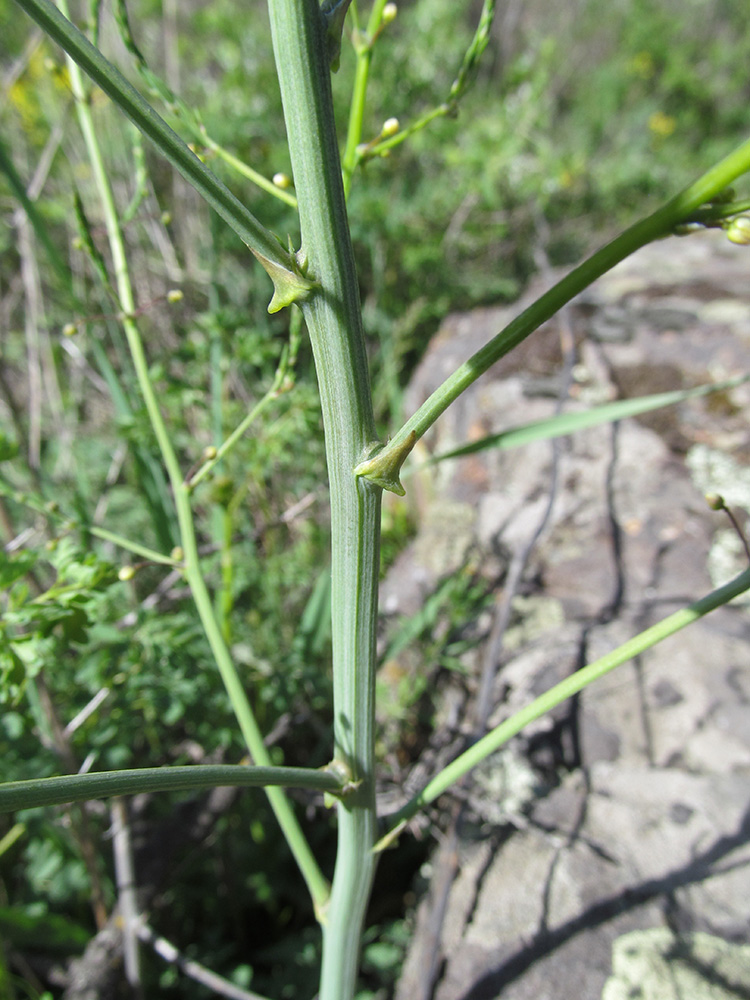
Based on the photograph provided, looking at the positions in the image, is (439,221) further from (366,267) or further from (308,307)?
(308,307)

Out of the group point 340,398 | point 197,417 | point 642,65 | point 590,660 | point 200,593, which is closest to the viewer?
point 340,398

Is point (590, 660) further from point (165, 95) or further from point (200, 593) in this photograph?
point (165, 95)

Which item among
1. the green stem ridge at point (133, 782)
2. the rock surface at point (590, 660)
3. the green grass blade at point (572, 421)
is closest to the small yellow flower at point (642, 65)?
the rock surface at point (590, 660)

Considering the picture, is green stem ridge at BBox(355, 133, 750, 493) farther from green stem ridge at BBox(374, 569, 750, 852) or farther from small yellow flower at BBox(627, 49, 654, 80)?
small yellow flower at BBox(627, 49, 654, 80)

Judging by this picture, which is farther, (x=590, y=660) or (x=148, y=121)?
(x=590, y=660)

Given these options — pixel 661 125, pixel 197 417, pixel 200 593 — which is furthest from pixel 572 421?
pixel 661 125

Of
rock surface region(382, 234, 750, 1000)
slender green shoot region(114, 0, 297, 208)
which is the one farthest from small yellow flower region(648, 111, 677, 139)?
slender green shoot region(114, 0, 297, 208)

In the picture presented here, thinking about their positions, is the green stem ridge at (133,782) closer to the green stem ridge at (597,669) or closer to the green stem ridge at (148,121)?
Result: the green stem ridge at (597,669)
